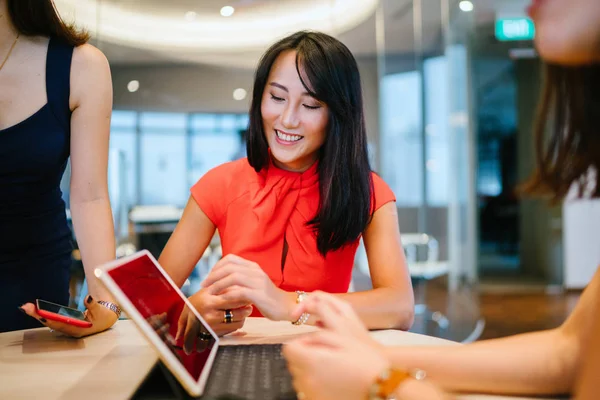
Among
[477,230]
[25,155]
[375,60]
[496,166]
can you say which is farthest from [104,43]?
[496,166]

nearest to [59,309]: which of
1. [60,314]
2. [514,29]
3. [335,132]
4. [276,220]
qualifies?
[60,314]

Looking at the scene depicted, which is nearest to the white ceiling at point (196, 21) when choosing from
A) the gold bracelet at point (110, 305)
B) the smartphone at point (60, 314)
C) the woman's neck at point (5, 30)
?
the woman's neck at point (5, 30)

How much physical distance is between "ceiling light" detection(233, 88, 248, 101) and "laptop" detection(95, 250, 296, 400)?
2.80 metres

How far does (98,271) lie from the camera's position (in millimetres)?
755

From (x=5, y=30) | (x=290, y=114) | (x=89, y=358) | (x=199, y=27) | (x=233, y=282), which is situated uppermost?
(x=199, y=27)

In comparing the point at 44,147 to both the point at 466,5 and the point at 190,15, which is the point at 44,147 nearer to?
the point at 190,15

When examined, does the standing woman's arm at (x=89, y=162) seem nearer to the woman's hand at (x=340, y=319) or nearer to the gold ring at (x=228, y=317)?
the gold ring at (x=228, y=317)

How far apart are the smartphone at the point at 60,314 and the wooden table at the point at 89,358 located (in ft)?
0.15

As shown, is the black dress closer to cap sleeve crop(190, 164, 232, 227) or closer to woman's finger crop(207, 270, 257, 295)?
cap sleeve crop(190, 164, 232, 227)

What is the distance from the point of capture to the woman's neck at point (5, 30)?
54.5 inches

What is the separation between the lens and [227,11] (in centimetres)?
384

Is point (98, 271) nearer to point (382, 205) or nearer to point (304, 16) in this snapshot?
point (382, 205)

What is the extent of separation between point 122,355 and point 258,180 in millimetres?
755

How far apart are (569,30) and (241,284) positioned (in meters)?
0.75
